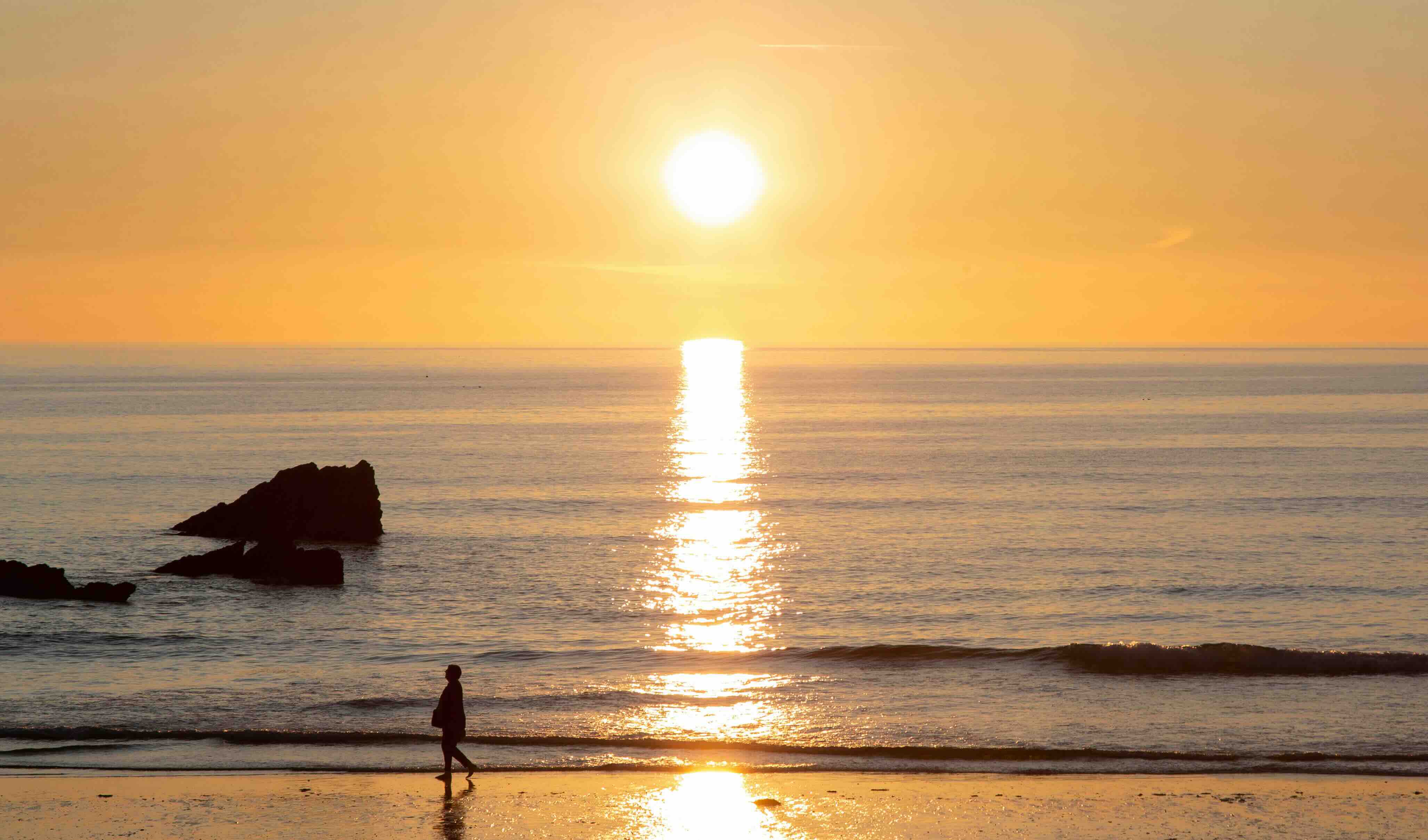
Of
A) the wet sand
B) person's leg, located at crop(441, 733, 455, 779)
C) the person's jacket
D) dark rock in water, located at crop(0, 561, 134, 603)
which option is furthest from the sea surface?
the person's jacket

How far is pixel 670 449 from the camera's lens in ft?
404

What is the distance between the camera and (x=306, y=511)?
62.9 metres

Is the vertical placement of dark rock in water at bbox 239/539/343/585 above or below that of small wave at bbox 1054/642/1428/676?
above

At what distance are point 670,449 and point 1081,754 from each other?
9811 centimetres

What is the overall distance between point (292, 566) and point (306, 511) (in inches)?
543

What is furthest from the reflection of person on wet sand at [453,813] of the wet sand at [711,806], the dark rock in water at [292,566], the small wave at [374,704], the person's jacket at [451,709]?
the dark rock in water at [292,566]

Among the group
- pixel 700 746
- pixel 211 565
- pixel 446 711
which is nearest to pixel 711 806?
pixel 700 746

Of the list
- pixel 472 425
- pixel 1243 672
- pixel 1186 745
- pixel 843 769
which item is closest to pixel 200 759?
pixel 843 769

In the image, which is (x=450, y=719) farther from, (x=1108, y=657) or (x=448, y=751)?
(x=1108, y=657)

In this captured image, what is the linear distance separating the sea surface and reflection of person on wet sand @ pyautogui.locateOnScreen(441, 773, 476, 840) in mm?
2689

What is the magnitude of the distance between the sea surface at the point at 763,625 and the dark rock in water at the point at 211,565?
923 mm

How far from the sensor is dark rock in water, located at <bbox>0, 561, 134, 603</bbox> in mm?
44656

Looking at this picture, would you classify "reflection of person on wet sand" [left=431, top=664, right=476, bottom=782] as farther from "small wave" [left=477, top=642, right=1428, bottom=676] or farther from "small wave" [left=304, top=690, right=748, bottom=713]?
"small wave" [left=477, top=642, right=1428, bottom=676]

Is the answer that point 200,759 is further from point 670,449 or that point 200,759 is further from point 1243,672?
point 670,449
